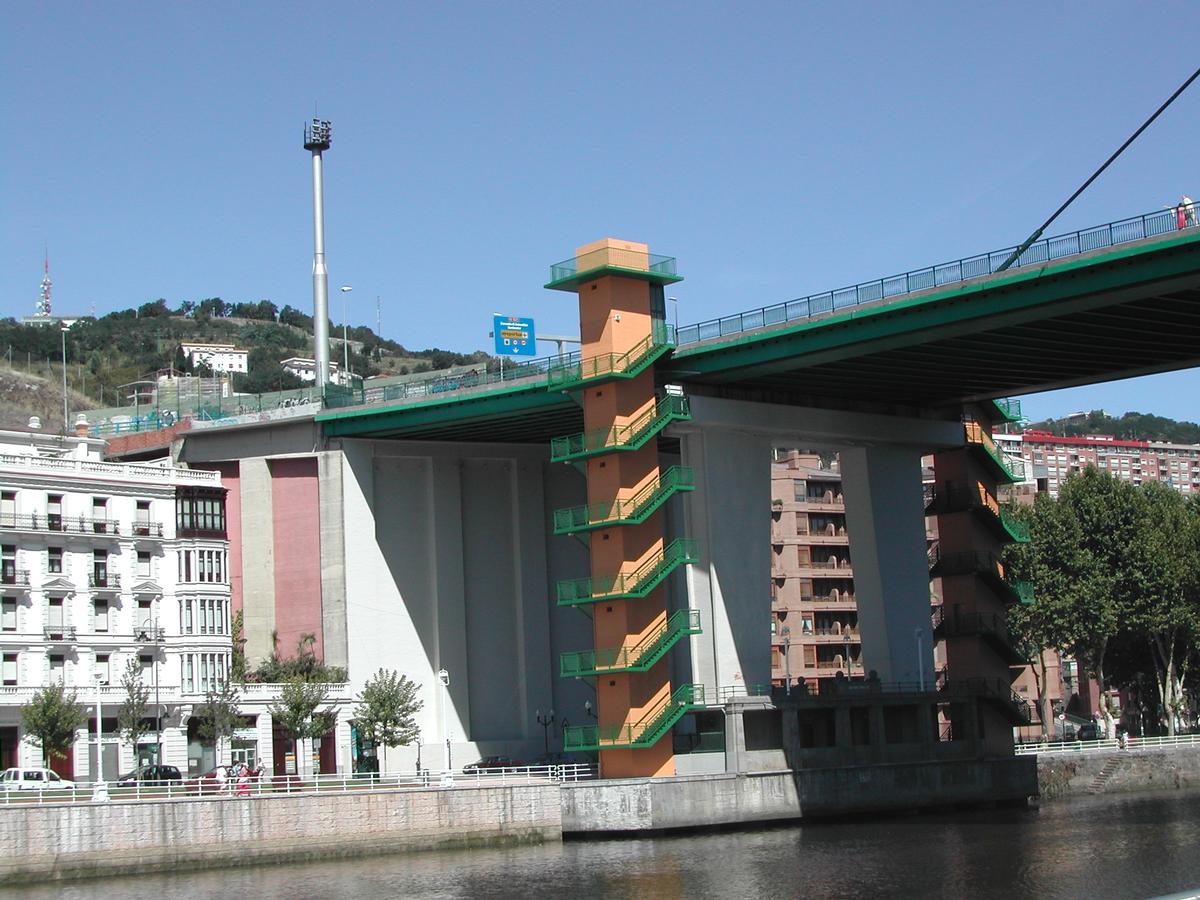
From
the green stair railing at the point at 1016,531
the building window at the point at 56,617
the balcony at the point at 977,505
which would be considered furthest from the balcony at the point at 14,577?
the green stair railing at the point at 1016,531

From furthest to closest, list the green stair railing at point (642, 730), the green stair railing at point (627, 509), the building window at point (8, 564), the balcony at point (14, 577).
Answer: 1. the building window at point (8, 564)
2. the balcony at point (14, 577)
3. the green stair railing at point (627, 509)
4. the green stair railing at point (642, 730)

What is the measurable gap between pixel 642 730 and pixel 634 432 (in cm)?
1213

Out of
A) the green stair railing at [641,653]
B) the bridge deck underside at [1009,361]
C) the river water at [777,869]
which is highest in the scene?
the bridge deck underside at [1009,361]

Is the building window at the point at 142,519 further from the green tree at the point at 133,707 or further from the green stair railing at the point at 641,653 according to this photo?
the green stair railing at the point at 641,653

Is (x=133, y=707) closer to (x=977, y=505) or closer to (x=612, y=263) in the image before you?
(x=612, y=263)

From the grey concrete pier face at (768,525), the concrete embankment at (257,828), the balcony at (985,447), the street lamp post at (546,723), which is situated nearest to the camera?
the concrete embankment at (257,828)

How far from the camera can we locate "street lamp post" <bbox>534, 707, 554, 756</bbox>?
96.6 metres

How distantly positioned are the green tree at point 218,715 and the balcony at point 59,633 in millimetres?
6640

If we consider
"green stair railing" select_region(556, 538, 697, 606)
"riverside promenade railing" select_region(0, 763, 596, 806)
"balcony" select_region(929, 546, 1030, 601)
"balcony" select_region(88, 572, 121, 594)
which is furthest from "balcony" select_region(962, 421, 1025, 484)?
"balcony" select_region(88, 572, 121, 594)

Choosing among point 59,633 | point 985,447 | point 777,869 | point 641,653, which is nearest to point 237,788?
point 641,653

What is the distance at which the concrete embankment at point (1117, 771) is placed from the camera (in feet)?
289

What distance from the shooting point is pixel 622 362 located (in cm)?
7400

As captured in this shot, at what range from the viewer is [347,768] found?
88.9 metres

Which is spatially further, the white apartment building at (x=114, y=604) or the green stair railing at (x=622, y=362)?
the white apartment building at (x=114, y=604)
